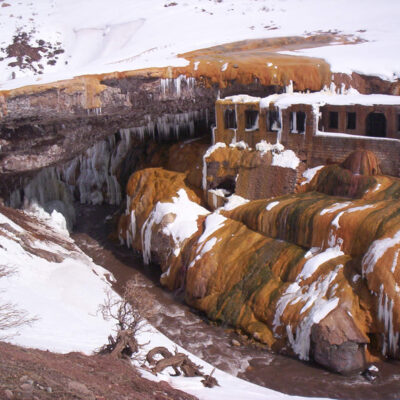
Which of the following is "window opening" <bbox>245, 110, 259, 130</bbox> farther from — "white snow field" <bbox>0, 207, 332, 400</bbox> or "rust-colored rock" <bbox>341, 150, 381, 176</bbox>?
"white snow field" <bbox>0, 207, 332, 400</bbox>

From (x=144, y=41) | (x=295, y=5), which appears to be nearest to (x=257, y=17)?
(x=295, y=5)

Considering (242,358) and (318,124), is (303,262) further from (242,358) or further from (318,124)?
(318,124)

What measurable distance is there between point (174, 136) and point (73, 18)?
29747mm

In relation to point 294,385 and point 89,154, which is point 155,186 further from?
point 294,385

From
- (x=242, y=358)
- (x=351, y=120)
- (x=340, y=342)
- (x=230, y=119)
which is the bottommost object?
(x=242, y=358)

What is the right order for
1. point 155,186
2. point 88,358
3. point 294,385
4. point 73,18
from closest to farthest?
point 88,358
point 294,385
point 155,186
point 73,18

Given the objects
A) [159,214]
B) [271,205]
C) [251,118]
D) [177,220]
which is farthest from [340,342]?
[251,118]

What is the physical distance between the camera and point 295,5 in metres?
49.2

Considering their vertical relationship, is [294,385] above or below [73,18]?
below

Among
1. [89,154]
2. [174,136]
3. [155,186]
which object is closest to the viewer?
[155,186]

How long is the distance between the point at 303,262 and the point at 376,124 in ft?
23.4

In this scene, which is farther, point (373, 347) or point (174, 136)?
point (174, 136)

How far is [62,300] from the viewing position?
1647cm

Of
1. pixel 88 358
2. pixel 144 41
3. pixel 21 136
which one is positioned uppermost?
pixel 144 41
